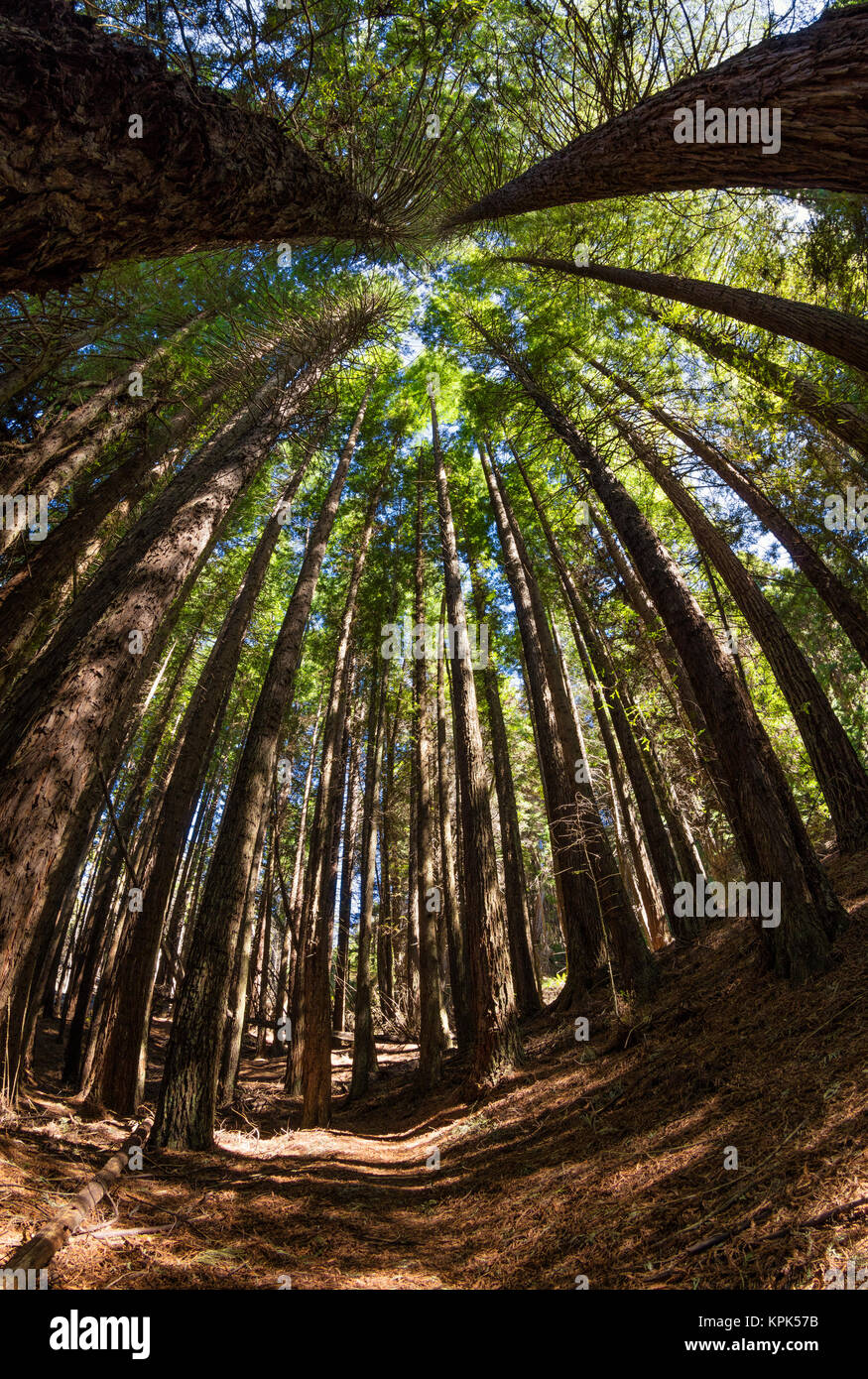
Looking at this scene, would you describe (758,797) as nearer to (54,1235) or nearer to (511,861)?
(54,1235)

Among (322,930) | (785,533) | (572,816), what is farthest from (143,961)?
(785,533)

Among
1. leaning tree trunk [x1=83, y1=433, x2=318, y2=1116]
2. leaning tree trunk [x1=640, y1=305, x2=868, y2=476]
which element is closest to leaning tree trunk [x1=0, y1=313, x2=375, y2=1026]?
leaning tree trunk [x1=83, y1=433, x2=318, y2=1116]

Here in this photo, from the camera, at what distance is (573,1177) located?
11.6ft

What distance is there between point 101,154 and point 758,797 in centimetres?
530

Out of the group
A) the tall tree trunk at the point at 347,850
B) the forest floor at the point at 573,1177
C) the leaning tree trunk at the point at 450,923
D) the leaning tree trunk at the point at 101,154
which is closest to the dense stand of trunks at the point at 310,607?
the leaning tree trunk at the point at 101,154

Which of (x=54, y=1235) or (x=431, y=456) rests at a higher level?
(x=431, y=456)

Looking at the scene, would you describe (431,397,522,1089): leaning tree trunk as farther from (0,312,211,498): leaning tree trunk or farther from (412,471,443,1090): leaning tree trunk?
(0,312,211,498): leaning tree trunk

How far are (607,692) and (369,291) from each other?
764cm

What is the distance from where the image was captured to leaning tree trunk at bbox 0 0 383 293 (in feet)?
5.33

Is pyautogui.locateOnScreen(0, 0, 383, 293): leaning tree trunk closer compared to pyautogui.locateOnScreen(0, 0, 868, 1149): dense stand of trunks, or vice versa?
pyautogui.locateOnScreen(0, 0, 383, 293): leaning tree trunk

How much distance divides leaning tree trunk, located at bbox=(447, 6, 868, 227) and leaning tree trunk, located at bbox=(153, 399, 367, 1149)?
5418 millimetres

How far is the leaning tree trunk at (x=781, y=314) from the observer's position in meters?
3.88

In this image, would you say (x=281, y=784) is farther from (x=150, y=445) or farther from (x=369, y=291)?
(x=369, y=291)

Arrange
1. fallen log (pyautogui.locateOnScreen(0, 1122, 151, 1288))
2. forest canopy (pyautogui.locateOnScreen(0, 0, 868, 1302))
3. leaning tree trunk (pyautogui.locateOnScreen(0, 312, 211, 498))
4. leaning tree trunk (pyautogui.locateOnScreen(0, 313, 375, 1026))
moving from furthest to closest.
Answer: leaning tree trunk (pyautogui.locateOnScreen(0, 312, 211, 498)) < leaning tree trunk (pyautogui.locateOnScreen(0, 313, 375, 1026)) < forest canopy (pyautogui.locateOnScreen(0, 0, 868, 1302)) < fallen log (pyautogui.locateOnScreen(0, 1122, 151, 1288))
